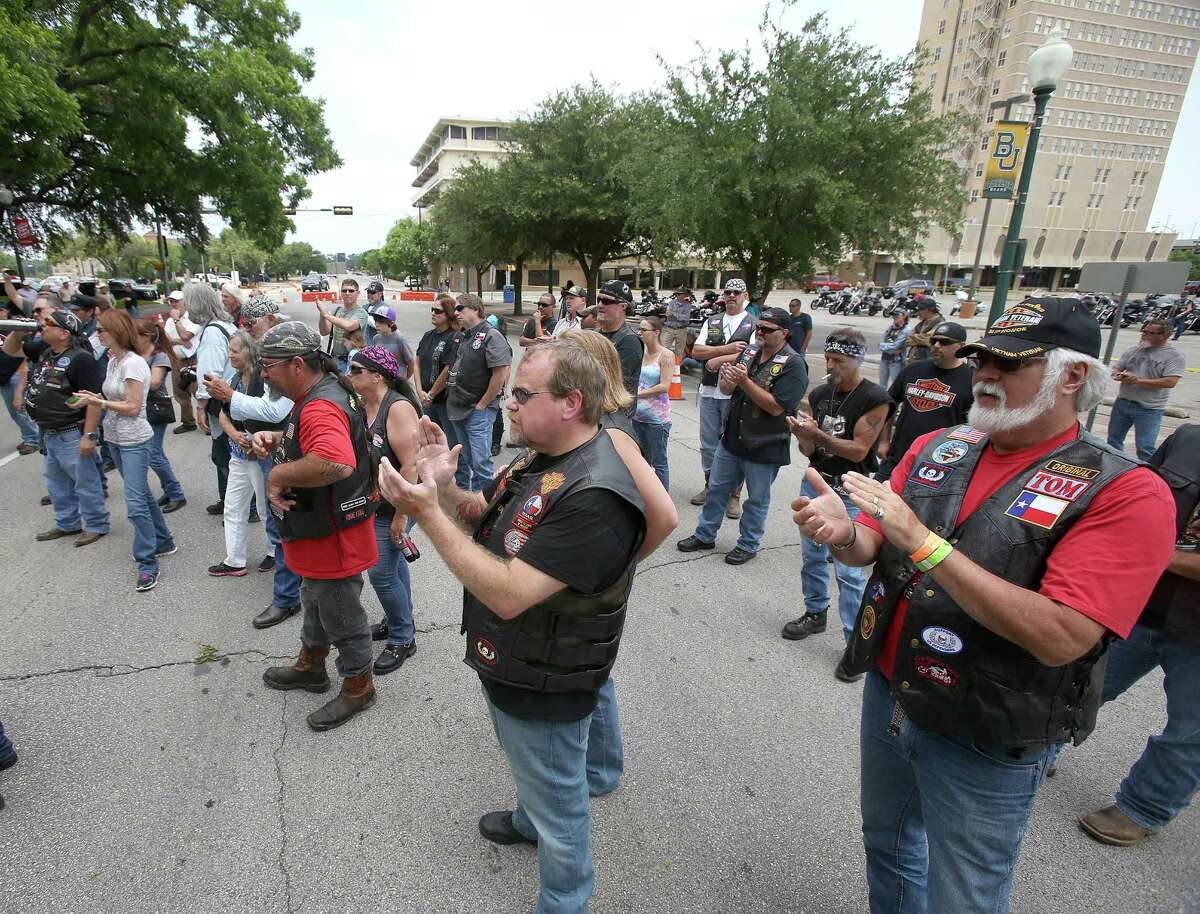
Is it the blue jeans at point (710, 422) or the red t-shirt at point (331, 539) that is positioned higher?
the red t-shirt at point (331, 539)

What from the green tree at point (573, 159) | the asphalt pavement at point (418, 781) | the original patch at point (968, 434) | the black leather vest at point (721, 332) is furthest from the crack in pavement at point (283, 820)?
the green tree at point (573, 159)

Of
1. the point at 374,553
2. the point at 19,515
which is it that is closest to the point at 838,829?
the point at 374,553

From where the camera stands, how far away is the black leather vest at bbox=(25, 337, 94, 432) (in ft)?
15.1

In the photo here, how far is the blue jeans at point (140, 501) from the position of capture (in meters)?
4.37

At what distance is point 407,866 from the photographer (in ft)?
7.64

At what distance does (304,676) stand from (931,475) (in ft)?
10.6

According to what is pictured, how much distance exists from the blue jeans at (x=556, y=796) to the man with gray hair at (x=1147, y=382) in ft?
23.9

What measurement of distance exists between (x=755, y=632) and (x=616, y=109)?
1021 inches

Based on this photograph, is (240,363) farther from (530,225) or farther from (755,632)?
(530,225)

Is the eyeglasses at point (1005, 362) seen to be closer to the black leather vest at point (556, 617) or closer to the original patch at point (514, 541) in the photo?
the black leather vest at point (556, 617)

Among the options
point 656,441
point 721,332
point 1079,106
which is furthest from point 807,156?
point 1079,106

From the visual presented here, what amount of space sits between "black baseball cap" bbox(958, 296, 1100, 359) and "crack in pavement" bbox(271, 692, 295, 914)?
9.66 ft

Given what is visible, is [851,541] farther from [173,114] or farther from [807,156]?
[173,114]

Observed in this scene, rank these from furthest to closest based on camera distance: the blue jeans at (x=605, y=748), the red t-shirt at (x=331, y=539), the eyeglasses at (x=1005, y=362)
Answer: the red t-shirt at (x=331, y=539) → the blue jeans at (x=605, y=748) → the eyeglasses at (x=1005, y=362)
